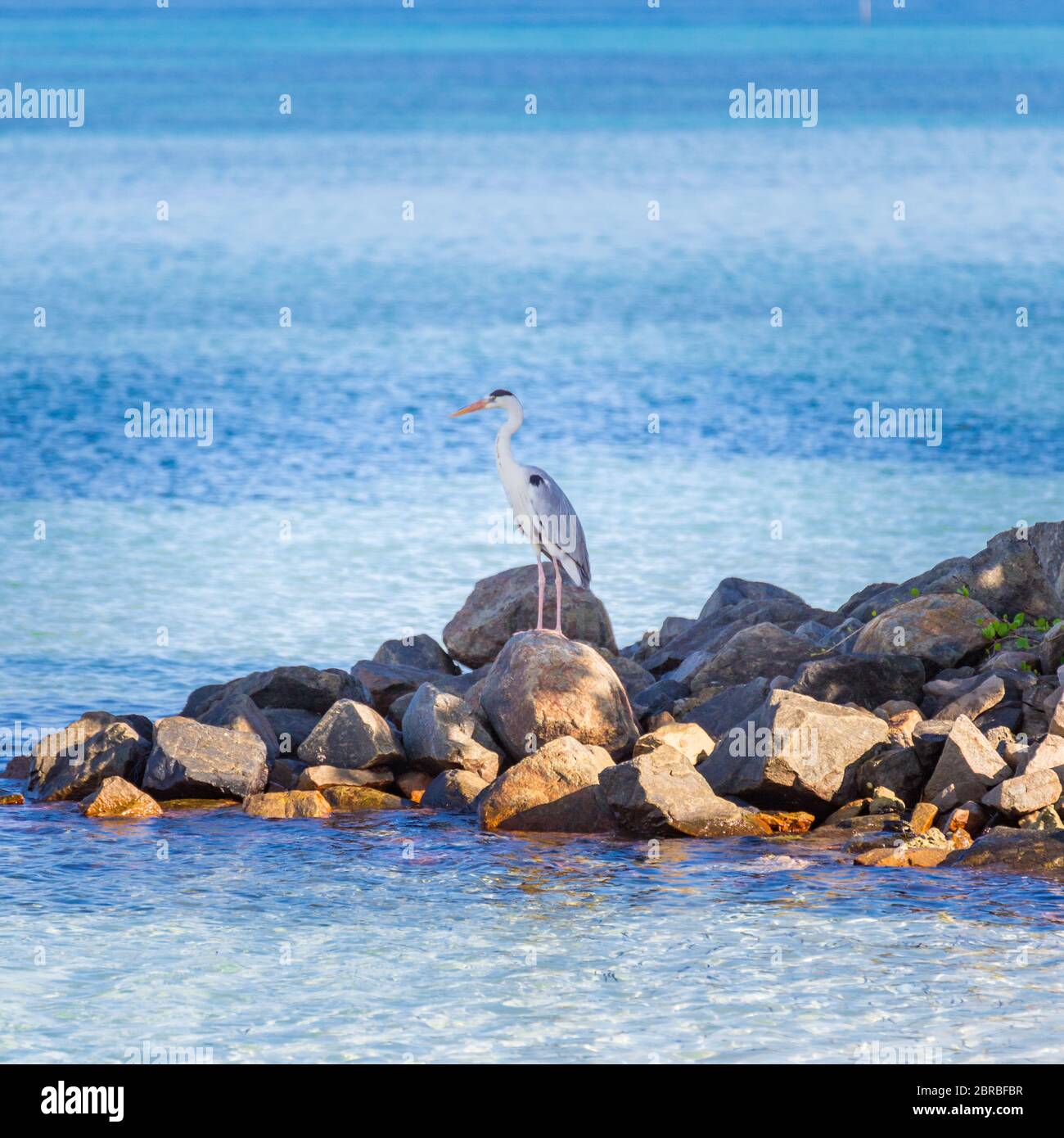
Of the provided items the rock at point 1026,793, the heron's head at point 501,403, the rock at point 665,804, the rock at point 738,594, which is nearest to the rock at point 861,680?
the rock at point 665,804

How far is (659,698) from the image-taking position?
18.0 meters

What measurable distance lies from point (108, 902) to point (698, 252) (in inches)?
2115

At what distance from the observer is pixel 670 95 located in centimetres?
13062

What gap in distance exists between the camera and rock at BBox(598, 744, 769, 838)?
600 inches

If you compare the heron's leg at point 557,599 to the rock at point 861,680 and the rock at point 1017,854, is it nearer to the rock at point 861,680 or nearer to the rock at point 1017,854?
the rock at point 861,680

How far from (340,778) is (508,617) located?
348 centimetres

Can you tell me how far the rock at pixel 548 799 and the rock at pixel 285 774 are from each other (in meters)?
2.06

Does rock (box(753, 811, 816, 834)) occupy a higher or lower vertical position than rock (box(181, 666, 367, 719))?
lower

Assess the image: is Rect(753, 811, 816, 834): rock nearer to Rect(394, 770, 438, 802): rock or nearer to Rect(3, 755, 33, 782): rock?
Rect(394, 770, 438, 802): rock

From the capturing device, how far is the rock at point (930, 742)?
51.6 feet

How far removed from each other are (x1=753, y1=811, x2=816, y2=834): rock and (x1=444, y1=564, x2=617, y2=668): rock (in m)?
4.49

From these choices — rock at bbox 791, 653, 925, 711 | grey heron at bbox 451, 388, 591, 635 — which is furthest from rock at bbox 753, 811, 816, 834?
Result: grey heron at bbox 451, 388, 591, 635
